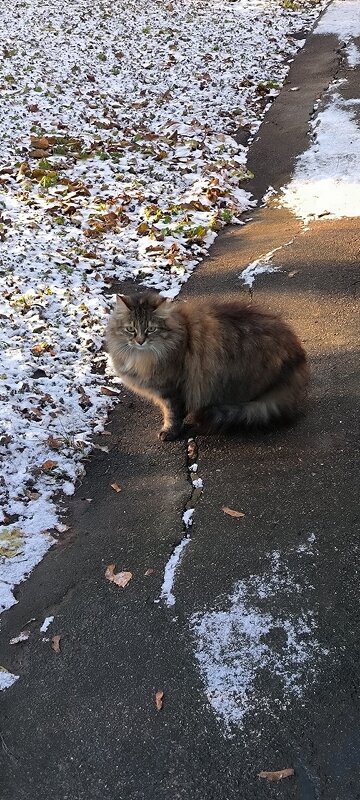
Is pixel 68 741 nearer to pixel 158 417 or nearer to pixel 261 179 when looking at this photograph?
pixel 158 417

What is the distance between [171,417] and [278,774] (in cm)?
304

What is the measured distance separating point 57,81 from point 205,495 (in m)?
13.7

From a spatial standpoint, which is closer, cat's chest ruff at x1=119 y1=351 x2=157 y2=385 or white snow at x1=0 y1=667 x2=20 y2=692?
white snow at x1=0 y1=667 x2=20 y2=692

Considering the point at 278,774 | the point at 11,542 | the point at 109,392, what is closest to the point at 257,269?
the point at 109,392

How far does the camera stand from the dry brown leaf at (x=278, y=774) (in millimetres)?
3248

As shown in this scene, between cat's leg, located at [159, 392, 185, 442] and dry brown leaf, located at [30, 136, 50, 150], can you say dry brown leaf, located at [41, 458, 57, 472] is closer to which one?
cat's leg, located at [159, 392, 185, 442]

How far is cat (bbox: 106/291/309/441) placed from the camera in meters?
A: 5.34

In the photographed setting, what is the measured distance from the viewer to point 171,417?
19.0 feet

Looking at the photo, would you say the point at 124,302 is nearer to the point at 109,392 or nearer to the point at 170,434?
the point at 170,434

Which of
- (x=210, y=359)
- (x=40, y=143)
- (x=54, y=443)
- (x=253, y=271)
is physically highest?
(x=40, y=143)

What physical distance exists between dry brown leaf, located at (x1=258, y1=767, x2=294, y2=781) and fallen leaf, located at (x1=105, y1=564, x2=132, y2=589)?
150 centimetres

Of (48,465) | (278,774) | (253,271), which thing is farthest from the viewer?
(253,271)

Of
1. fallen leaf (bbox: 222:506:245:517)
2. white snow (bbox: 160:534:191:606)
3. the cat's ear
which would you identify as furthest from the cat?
white snow (bbox: 160:534:191:606)

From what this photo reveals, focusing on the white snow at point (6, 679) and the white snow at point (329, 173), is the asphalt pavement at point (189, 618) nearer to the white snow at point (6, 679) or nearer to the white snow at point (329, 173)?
the white snow at point (6, 679)
